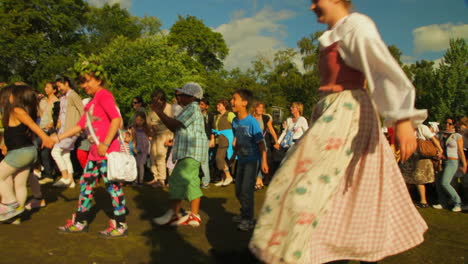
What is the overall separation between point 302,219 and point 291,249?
172 mm

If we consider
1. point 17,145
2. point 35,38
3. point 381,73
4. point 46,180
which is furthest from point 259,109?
point 35,38

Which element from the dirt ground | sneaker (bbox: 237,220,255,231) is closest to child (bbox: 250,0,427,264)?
the dirt ground

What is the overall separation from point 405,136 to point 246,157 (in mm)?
3373

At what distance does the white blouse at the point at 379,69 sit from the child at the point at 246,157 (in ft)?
10.5

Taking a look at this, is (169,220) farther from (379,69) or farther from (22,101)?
(379,69)

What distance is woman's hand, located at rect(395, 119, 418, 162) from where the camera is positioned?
2105mm

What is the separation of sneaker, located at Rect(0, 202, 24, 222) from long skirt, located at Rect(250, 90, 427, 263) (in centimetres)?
404

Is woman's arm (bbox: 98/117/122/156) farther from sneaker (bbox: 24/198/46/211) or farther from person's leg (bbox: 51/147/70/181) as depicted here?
person's leg (bbox: 51/147/70/181)

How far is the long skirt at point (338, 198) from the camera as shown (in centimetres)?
217

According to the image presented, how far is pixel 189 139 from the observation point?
512 centimetres

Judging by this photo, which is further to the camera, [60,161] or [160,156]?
[160,156]

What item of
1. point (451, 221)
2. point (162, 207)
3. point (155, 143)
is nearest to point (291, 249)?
point (162, 207)

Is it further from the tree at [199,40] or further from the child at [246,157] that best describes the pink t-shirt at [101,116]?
the tree at [199,40]

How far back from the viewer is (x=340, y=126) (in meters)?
2.31
